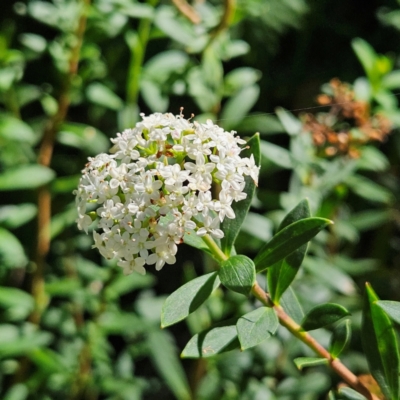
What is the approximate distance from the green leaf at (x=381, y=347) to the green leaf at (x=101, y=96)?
4.26 feet

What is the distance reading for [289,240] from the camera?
1.16m

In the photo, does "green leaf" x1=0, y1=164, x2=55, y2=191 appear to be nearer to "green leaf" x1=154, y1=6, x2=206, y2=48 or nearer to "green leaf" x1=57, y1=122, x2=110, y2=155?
"green leaf" x1=57, y1=122, x2=110, y2=155

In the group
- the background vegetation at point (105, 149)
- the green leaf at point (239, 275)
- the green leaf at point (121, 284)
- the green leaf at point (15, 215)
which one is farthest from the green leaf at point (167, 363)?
the green leaf at point (239, 275)

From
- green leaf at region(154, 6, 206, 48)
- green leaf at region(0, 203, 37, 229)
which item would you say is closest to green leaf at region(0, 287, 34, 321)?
green leaf at region(0, 203, 37, 229)

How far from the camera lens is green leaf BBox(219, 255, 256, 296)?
42.4 inches

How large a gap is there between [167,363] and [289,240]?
4.24 ft

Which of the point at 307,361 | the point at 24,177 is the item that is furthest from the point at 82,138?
the point at 307,361

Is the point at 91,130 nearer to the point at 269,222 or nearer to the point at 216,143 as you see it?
the point at 269,222

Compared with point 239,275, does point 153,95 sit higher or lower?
lower

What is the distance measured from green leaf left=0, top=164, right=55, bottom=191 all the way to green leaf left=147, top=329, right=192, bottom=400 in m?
0.72

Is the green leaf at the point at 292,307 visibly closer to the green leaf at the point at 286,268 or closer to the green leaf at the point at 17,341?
the green leaf at the point at 286,268

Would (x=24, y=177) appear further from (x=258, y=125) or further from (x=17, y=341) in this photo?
(x=258, y=125)

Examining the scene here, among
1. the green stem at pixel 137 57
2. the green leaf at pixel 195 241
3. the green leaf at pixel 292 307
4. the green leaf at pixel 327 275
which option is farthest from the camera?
the green stem at pixel 137 57

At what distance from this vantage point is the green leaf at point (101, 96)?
2.17m
